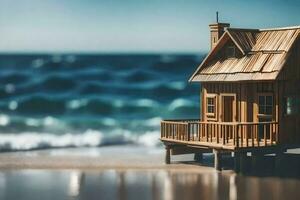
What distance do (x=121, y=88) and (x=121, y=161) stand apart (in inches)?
1472

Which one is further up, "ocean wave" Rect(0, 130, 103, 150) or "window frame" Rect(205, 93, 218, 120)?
"window frame" Rect(205, 93, 218, 120)

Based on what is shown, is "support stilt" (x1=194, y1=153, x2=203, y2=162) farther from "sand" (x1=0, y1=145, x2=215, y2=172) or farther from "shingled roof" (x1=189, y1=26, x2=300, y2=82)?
"shingled roof" (x1=189, y1=26, x2=300, y2=82)

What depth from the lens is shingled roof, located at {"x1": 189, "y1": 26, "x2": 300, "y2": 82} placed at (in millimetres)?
26031

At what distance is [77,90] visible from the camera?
220 ft

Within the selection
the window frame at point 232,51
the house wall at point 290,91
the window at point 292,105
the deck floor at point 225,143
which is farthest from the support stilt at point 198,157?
the window at point 292,105

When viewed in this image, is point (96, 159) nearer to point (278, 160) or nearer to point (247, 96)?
point (247, 96)

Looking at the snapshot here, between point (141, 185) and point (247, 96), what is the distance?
605cm

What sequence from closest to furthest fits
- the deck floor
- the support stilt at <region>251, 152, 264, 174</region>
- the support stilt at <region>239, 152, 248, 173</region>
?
the deck floor < the support stilt at <region>239, 152, 248, 173</region> < the support stilt at <region>251, 152, 264, 174</region>

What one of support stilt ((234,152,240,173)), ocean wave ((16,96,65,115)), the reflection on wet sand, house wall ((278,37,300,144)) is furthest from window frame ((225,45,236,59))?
ocean wave ((16,96,65,115))

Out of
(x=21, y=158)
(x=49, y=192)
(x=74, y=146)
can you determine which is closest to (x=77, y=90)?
(x=74, y=146)

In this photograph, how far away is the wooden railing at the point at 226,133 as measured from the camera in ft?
82.9

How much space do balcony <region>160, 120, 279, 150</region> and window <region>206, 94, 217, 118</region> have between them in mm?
976

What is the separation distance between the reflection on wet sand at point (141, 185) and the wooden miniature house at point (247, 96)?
5.57ft

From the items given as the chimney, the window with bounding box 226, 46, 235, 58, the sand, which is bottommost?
the sand
